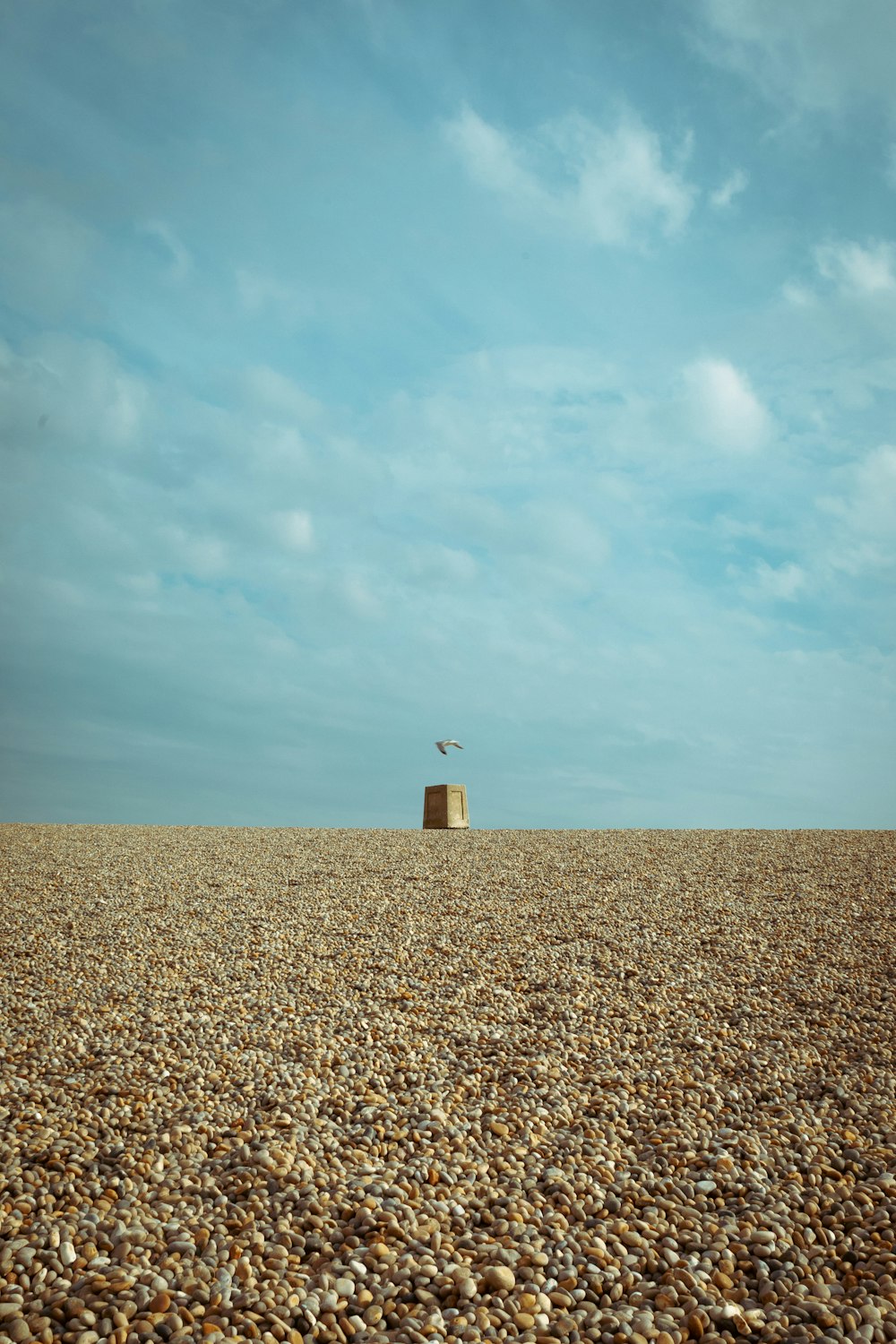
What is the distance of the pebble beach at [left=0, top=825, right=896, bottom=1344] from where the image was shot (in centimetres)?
297

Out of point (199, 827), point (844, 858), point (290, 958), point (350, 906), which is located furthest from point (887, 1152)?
point (199, 827)

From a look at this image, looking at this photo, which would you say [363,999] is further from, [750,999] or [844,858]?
[844,858]

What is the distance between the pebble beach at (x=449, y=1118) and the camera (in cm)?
297

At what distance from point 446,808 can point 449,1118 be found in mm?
9684

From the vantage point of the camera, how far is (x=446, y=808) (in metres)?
13.9

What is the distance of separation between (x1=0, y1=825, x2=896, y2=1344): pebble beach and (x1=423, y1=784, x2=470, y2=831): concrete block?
18.0ft

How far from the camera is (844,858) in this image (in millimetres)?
10320

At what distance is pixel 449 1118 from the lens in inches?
165

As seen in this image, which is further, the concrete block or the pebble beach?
the concrete block

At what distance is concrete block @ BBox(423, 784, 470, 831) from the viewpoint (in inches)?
545

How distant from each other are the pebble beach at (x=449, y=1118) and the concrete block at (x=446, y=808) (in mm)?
5493

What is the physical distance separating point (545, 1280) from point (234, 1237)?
46.6 inches

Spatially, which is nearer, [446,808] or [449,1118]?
[449,1118]

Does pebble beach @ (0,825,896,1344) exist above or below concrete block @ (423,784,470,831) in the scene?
below
